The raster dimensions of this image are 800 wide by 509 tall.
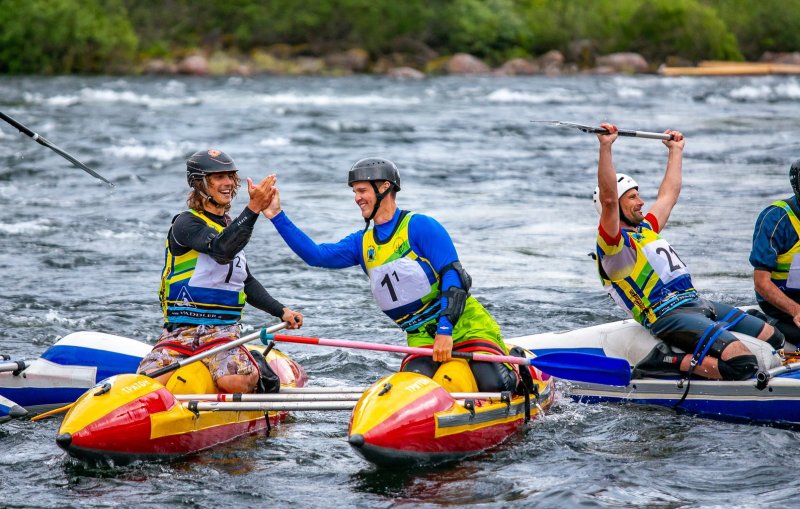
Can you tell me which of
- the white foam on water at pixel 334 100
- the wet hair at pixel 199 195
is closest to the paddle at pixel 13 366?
the wet hair at pixel 199 195

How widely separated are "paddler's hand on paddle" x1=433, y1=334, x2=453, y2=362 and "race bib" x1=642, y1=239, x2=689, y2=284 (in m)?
1.63

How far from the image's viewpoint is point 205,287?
6.18 m

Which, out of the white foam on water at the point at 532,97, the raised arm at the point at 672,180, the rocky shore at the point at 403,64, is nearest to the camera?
the raised arm at the point at 672,180

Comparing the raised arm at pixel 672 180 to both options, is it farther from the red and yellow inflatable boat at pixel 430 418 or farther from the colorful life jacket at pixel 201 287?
the colorful life jacket at pixel 201 287

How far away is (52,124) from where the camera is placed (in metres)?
26.7

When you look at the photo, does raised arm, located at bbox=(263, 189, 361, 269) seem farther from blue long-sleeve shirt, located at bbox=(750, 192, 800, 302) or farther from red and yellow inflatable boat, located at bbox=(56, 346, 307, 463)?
blue long-sleeve shirt, located at bbox=(750, 192, 800, 302)

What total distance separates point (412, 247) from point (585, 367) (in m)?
1.64

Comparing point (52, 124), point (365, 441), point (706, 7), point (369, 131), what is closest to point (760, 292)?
point (365, 441)

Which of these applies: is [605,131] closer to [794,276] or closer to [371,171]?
[371,171]

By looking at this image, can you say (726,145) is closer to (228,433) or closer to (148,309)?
(148,309)

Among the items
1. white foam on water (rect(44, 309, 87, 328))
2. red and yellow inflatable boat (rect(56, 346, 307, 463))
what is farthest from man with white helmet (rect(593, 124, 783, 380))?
white foam on water (rect(44, 309, 87, 328))

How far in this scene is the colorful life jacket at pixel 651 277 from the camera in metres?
6.95

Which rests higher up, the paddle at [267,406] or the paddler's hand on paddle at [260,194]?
→ the paddler's hand on paddle at [260,194]

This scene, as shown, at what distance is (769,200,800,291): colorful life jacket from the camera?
23.2 feet
